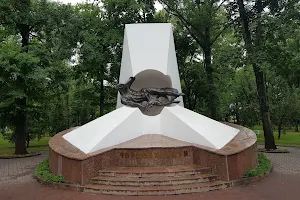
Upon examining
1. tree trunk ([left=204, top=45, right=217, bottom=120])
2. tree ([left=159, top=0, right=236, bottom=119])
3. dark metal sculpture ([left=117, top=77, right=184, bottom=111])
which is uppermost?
tree ([left=159, top=0, right=236, bottom=119])

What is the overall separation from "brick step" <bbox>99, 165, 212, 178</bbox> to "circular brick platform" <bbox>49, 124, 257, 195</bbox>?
0.03 metres

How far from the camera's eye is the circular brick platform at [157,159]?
9367 millimetres

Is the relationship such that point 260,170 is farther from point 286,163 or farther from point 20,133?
point 20,133

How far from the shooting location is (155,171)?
31.4 feet

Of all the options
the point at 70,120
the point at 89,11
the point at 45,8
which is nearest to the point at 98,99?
the point at 70,120

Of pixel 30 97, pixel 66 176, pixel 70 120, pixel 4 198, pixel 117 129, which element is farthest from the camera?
pixel 70 120

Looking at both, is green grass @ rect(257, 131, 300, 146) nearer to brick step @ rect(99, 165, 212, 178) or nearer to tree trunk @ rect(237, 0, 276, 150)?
tree trunk @ rect(237, 0, 276, 150)

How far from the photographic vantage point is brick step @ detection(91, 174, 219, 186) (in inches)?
354

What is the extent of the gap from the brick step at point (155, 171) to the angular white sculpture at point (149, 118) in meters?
1.00

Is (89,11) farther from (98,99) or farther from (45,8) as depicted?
(98,99)

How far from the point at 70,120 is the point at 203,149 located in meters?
17.9

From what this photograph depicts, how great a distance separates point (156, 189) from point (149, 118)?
4.27 metres

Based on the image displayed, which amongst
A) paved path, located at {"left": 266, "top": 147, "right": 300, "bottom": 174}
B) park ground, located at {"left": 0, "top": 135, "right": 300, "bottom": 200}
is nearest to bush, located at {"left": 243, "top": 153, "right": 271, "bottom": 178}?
park ground, located at {"left": 0, "top": 135, "right": 300, "bottom": 200}

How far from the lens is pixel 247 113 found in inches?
992
